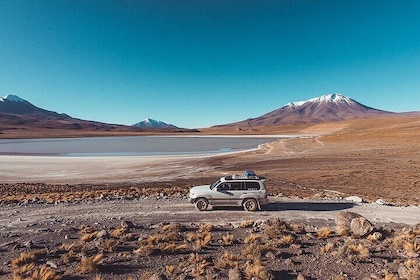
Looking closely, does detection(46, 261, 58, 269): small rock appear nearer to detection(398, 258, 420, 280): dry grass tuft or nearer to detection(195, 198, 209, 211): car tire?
detection(195, 198, 209, 211): car tire

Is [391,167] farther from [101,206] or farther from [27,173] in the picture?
[27,173]

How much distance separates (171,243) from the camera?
11938 millimetres

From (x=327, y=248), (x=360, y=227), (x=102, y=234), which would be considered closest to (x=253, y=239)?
(x=327, y=248)

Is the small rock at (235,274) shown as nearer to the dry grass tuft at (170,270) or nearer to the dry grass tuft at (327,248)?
the dry grass tuft at (170,270)

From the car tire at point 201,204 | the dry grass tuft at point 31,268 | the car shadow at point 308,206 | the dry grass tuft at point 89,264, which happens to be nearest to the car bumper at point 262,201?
the car shadow at point 308,206

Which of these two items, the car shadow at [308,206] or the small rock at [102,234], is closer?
the small rock at [102,234]

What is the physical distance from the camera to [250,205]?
1828cm

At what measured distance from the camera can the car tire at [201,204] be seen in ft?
60.0

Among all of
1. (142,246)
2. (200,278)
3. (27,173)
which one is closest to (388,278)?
(200,278)

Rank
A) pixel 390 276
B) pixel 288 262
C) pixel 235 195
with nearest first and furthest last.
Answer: pixel 390 276 < pixel 288 262 < pixel 235 195

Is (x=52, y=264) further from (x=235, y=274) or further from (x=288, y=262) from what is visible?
(x=288, y=262)

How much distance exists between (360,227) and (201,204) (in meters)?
8.43

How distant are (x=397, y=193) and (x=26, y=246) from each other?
86.9 ft

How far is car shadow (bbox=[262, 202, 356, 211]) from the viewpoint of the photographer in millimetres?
19000
